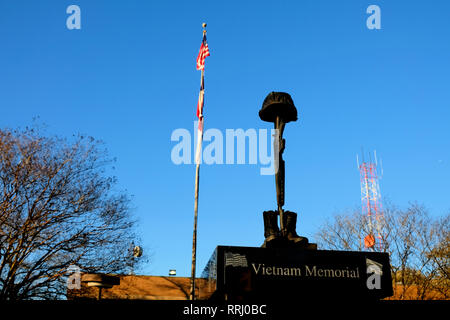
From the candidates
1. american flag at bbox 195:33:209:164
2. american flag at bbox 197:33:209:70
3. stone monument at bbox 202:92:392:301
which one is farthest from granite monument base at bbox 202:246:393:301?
american flag at bbox 197:33:209:70

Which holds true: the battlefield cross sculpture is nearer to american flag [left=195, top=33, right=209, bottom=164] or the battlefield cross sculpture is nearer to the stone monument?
the stone monument

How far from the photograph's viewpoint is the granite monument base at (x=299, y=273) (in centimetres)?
820

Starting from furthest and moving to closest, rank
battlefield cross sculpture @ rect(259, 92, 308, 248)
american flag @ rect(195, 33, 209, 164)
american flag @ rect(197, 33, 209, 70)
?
american flag @ rect(197, 33, 209, 70) < american flag @ rect(195, 33, 209, 164) < battlefield cross sculpture @ rect(259, 92, 308, 248)

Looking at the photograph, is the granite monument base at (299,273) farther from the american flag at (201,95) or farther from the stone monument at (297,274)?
the american flag at (201,95)

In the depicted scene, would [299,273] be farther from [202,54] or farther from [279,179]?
[202,54]

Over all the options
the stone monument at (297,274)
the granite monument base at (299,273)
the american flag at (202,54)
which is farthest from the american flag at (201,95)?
the granite monument base at (299,273)

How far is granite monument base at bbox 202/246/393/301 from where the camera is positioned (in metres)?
8.20

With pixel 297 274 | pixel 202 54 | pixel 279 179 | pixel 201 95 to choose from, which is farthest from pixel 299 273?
pixel 202 54

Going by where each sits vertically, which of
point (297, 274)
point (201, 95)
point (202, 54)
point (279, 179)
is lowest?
point (297, 274)

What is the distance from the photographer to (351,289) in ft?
27.6

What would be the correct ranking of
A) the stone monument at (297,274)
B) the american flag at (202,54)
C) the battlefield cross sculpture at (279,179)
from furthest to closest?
the american flag at (202,54) < the battlefield cross sculpture at (279,179) < the stone monument at (297,274)

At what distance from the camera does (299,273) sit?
837 centimetres

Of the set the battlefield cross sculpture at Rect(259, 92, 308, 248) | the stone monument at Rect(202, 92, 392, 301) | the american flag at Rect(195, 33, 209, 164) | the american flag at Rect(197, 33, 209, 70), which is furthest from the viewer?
the american flag at Rect(197, 33, 209, 70)
